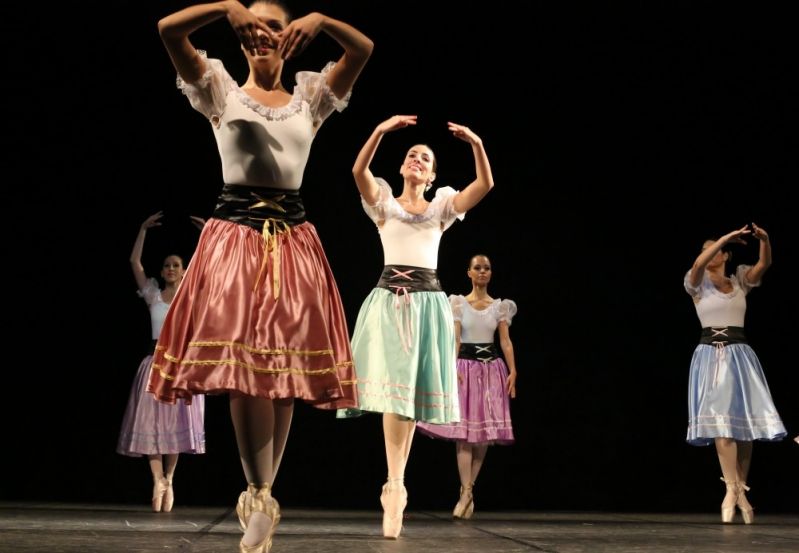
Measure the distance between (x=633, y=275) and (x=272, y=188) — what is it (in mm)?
4532

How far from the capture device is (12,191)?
5.72 metres

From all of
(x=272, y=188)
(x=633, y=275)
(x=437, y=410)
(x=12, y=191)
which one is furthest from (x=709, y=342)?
(x=12, y=191)

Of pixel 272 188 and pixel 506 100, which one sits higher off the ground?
pixel 506 100

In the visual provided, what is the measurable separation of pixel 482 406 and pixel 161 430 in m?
1.83

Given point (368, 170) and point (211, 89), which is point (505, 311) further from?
point (211, 89)

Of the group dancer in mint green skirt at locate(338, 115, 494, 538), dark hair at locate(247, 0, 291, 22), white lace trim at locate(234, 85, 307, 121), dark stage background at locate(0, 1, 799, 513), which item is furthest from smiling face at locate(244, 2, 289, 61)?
dark stage background at locate(0, 1, 799, 513)

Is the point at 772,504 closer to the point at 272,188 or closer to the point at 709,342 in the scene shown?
the point at 709,342

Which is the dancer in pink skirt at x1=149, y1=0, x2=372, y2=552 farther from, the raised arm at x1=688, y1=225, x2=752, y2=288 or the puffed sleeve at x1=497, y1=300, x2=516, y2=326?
the puffed sleeve at x1=497, y1=300, x2=516, y2=326

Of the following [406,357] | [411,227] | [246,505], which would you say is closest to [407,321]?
[406,357]

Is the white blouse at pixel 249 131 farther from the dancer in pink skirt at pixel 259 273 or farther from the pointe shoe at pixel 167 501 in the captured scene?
the pointe shoe at pixel 167 501

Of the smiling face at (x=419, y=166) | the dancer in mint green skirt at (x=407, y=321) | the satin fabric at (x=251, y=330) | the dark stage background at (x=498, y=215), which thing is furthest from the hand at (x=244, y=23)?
the dark stage background at (x=498, y=215)

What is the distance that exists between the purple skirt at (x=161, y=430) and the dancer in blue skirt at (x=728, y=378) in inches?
107

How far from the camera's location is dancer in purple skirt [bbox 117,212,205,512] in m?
5.26

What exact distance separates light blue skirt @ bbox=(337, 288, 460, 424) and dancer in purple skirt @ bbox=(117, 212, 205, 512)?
1793 mm
